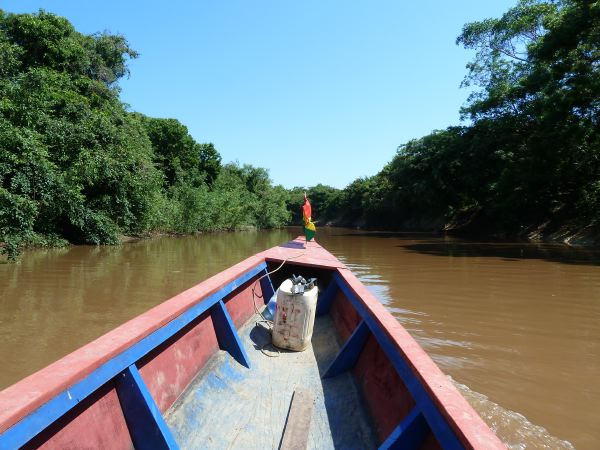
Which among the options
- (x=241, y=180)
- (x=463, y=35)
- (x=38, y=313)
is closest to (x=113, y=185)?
(x=38, y=313)

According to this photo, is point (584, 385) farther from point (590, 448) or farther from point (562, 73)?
point (562, 73)

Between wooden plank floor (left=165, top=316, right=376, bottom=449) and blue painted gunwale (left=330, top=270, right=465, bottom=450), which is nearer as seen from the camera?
blue painted gunwale (left=330, top=270, right=465, bottom=450)

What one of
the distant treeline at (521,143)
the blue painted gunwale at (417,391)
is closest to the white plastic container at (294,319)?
the blue painted gunwale at (417,391)

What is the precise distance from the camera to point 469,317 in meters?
6.25

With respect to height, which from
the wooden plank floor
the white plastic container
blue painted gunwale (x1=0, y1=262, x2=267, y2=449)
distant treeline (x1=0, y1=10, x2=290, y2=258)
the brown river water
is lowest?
the brown river water

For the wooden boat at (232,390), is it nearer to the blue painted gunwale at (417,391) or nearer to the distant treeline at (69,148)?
the blue painted gunwale at (417,391)

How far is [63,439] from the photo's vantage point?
163cm

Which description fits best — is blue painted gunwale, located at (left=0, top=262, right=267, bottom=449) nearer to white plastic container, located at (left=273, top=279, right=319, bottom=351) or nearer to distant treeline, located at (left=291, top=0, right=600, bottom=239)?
white plastic container, located at (left=273, top=279, right=319, bottom=351)

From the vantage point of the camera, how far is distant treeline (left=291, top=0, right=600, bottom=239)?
1422 centimetres

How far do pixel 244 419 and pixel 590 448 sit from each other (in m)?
2.37

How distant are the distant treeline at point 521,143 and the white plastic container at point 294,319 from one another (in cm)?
1380

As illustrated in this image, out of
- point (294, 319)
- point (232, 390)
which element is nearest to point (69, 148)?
point (294, 319)

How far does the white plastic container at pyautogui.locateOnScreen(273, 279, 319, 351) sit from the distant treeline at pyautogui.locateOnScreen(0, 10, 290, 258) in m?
8.91

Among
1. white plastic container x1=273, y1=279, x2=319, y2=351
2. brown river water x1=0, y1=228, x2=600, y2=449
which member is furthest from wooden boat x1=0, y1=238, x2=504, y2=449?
brown river water x1=0, y1=228, x2=600, y2=449
